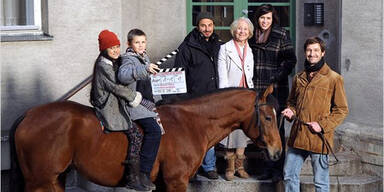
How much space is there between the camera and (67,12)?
32.0 feet

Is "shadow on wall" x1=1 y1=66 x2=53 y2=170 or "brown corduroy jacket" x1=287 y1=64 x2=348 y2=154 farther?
"shadow on wall" x1=1 y1=66 x2=53 y2=170

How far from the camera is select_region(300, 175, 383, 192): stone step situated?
9.13 meters

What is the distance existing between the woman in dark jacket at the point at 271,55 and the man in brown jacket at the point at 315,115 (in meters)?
1.07

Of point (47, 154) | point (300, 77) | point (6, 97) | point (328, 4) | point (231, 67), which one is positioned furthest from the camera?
point (328, 4)

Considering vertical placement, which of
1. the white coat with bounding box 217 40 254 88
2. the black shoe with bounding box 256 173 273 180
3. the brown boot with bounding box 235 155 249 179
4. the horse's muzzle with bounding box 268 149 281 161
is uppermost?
the white coat with bounding box 217 40 254 88

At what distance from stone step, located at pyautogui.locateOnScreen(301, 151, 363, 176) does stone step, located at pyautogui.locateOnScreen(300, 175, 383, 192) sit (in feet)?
0.30

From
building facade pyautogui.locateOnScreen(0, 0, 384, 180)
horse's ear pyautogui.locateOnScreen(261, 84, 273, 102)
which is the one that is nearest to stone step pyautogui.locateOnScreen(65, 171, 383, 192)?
building facade pyautogui.locateOnScreen(0, 0, 384, 180)

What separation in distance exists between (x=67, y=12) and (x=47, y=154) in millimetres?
2770

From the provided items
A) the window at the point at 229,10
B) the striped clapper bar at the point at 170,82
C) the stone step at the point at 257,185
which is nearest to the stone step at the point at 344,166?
the stone step at the point at 257,185

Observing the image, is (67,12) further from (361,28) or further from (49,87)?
(361,28)

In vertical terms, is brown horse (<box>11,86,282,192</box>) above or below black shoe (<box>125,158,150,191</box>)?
above

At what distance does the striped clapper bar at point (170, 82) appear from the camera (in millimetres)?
9293

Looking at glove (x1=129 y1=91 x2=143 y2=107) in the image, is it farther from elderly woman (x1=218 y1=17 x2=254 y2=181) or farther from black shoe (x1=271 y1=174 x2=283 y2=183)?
black shoe (x1=271 y1=174 x2=283 y2=183)

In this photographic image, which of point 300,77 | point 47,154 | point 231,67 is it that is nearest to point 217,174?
point 231,67
